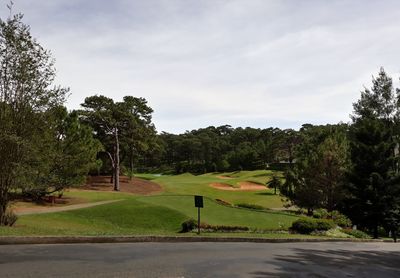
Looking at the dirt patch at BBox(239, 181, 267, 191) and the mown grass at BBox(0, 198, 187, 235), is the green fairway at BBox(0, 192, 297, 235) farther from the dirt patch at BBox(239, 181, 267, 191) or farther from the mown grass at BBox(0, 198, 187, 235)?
the dirt patch at BBox(239, 181, 267, 191)

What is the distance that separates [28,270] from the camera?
960 cm

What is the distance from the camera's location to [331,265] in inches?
508

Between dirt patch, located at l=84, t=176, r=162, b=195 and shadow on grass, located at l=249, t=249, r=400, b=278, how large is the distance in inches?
1672

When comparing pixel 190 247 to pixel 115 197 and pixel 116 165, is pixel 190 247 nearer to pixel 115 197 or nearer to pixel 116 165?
pixel 115 197

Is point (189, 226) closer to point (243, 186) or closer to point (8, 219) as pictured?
point (8, 219)

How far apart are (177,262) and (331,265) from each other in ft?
15.2

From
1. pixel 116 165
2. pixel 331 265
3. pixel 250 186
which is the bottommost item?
pixel 250 186

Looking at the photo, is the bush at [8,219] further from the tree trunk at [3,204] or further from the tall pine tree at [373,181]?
the tall pine tree at [373,181]

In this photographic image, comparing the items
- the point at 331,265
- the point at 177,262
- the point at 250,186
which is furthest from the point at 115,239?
the point at 250,186

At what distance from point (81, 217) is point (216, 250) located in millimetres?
18416

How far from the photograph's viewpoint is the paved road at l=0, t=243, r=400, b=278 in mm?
10016

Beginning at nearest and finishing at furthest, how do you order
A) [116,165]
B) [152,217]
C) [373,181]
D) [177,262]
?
[177,262]
[152,217]
[373,181]
[116,165]

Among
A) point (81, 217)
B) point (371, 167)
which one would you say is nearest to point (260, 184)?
point (371, 167)

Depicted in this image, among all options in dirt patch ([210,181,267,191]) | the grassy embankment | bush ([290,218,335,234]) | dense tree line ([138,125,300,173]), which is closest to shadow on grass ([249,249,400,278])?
bush ([290,218,335,234])
